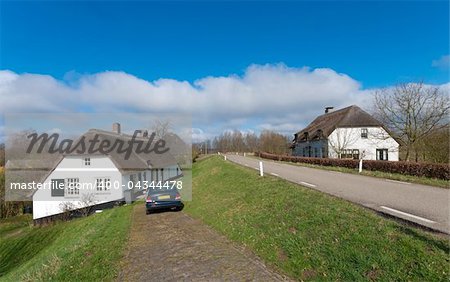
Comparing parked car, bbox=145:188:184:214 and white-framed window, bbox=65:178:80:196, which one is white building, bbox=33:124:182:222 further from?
parked car, bbox=145:188:184:214

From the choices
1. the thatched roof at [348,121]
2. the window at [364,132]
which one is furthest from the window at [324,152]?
the window at [364,132]

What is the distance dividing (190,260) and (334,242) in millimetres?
3195

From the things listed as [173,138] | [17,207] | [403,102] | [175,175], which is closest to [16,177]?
[17,207]

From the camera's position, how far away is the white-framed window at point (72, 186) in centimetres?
2891

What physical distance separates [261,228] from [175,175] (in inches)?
1594

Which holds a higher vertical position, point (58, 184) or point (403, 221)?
point (403, 221)

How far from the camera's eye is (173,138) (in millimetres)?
69188

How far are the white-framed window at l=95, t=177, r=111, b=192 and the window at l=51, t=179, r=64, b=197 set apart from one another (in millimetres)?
3600

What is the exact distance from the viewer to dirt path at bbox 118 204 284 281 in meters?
5.70

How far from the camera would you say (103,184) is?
29141 mm

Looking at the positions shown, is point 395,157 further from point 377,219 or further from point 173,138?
point 173,138

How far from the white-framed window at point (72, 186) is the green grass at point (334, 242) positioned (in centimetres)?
2366

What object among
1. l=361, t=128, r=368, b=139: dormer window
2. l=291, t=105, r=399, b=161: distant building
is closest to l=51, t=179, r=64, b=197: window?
l=291, t=105, r=399, b=161: distant building
